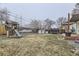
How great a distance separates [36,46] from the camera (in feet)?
5.90

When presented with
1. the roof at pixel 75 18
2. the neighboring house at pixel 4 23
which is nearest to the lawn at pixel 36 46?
the neighboring house at pixel 4 23

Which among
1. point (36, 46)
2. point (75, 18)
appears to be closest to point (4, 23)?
point (36, 46)

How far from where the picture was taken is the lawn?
1790 mm

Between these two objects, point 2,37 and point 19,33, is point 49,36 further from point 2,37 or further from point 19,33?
point 2,37

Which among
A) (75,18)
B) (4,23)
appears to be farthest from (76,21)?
(4,23)

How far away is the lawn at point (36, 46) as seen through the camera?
179 centimetres

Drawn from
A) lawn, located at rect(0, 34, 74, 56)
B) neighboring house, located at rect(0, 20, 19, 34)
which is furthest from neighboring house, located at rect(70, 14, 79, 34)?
neighboring house, located at rect(0, 20, 19, 34)

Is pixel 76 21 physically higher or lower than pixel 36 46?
higher

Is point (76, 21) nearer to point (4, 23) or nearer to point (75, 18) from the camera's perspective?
point (75, 18)

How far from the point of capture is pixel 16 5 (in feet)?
5.89

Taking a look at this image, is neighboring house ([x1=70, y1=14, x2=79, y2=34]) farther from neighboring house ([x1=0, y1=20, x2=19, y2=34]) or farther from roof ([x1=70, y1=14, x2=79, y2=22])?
neighboring house ([x1=0, y1=20, x2=19, y2=34])

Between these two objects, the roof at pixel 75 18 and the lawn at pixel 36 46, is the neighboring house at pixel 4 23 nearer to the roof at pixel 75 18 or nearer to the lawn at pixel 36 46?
the lawn at pixel 36 46

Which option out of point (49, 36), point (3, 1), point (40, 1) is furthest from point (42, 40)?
point (3, 1)

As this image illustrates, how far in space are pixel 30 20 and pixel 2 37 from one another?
0.97 ft
